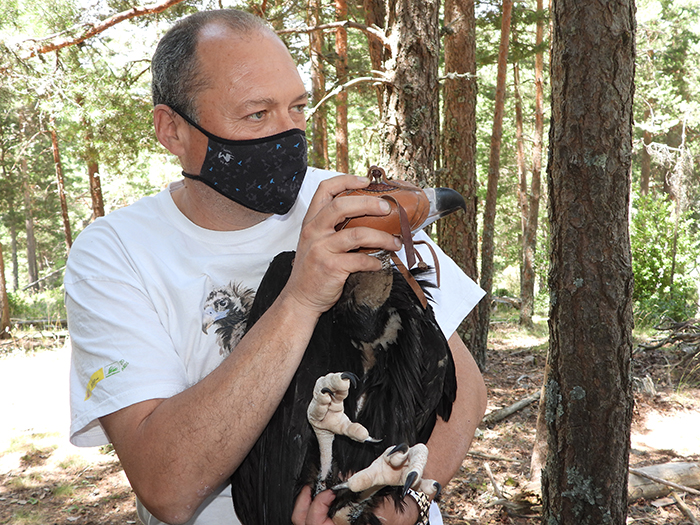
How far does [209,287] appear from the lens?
161 cm

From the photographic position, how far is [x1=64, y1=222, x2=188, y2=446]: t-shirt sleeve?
1.39m

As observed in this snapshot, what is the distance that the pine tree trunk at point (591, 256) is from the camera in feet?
7.71

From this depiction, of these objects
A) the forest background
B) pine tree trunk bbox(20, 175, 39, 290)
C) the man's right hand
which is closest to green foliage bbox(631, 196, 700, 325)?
the forest background

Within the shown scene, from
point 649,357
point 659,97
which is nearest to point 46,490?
point 649,357

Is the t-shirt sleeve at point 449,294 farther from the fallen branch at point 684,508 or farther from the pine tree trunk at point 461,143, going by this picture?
the pine tree trunk at point 461,143

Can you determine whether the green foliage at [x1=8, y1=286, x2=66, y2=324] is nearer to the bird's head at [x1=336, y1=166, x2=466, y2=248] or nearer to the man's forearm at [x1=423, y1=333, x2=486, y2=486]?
the man's forearm at [x1=423, y1=333, x2=486, y2=486]

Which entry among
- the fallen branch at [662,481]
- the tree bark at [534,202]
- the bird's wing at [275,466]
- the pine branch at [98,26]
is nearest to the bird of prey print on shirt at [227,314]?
the bird's wing at [275,466]

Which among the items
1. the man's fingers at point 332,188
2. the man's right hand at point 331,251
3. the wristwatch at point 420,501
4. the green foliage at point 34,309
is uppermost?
the man's fingers at point 332,188

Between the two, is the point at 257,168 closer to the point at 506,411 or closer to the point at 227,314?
the point at 227,314

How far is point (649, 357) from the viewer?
7.32 m

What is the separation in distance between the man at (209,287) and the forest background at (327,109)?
3056 millimetres

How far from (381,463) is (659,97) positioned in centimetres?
2111

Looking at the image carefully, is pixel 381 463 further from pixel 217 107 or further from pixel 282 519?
pixel 217 107

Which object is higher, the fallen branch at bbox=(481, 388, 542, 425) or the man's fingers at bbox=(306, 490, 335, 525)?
the man's fingers at bbox=(306, 490, 335, 525)
